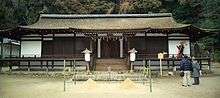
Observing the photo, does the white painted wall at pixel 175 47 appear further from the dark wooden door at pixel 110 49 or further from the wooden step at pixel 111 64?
the dark wooden door at pixel 110 49

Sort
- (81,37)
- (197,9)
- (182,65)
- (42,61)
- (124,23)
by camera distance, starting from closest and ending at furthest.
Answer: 1. (182,65)
2. (42,61)
3. (81,37)
4. (124,23)
5. (197,9)

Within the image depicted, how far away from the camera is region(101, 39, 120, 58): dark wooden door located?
2775 centimetres

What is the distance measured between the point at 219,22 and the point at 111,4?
17.4 metres

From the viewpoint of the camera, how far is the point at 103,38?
1081 inches

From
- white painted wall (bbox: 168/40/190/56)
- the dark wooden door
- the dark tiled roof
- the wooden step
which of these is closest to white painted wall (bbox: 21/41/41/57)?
the dark tiled roof

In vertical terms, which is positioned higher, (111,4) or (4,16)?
(111,4)

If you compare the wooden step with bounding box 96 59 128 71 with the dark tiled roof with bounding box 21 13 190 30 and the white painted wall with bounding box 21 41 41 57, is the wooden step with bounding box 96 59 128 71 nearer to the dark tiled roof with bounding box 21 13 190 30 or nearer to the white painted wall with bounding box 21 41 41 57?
the dark tiled roof with bounding box 21 13 190 30

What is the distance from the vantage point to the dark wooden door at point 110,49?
27.8 m

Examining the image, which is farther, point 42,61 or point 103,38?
point 103,38

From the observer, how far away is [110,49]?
91.4 feet

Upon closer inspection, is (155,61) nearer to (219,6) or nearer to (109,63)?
(109,63)

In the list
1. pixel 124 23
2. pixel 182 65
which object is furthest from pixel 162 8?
pixel 182 65

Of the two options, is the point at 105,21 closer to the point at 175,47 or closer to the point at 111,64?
the point at 111,64

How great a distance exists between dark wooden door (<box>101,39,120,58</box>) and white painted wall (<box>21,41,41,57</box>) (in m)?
5.49
